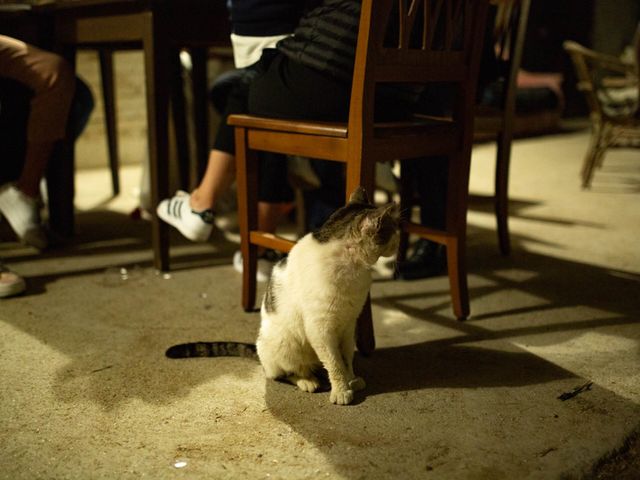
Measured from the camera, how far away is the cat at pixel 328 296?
1242mm

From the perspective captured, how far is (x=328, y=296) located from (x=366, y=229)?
0.16 meters

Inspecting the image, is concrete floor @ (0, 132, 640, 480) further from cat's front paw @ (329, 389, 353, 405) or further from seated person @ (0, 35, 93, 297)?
seated person @ (0, 35, 93, 297)

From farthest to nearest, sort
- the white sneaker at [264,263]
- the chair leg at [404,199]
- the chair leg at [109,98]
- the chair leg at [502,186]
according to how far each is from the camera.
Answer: the chair leg at [109,98], the chair leg at [502,186], the chair leg at [404,199], the white sneaker at [264,263]

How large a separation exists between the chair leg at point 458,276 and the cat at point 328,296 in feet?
1.67

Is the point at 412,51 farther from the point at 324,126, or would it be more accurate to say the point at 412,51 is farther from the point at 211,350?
the point at 211,350

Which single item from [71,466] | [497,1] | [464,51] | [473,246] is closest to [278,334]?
[71,466]

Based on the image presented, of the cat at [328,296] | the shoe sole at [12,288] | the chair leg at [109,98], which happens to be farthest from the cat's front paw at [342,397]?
the chair leg at [109,98]

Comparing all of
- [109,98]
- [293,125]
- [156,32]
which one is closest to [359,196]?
[293,125]

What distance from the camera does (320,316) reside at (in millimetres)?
1249

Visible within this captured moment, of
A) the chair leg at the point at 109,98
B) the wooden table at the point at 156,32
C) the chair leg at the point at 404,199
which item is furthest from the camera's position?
the chair leg at the point at 109,98

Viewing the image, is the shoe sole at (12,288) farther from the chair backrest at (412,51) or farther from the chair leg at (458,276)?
the chair leg at (458,276)

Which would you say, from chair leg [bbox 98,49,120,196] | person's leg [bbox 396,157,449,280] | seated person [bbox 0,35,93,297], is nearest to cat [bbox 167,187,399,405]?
person's leg [bbox 396,157,449,280]

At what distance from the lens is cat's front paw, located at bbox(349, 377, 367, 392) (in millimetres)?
1338

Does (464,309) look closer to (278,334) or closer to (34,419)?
(278,334)
